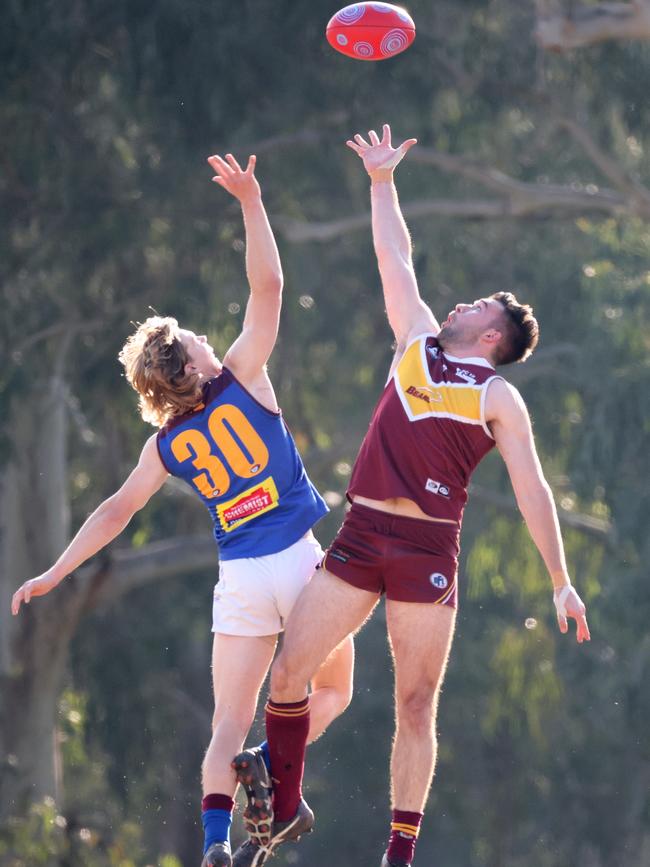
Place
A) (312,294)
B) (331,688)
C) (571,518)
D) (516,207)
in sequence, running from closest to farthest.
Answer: (331,688) < (516,207) < (571,518) < (312,294)

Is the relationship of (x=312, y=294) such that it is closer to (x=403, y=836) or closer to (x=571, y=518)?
(x=571, y=518)

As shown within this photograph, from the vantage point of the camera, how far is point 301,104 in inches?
680

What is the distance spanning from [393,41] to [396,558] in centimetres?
270

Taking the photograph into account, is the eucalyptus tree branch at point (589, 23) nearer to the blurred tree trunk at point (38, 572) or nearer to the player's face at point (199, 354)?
the blurred tree trunk at point (38, 572)

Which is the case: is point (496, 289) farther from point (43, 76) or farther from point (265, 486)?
point (265, 486)

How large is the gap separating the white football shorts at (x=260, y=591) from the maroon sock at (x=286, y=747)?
1.04 ft

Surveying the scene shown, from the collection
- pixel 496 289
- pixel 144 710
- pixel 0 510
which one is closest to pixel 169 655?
pixel 144 710

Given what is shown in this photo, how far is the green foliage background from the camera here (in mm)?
16938

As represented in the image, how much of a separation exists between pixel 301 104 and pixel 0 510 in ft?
16.8

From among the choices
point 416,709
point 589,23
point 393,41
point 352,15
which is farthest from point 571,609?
point 589,23

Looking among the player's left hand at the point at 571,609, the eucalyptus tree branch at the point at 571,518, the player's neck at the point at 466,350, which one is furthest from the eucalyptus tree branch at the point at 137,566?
the player's left hand at the point at 571,609

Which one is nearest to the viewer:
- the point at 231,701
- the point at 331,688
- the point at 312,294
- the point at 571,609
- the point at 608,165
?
the point at 571,609

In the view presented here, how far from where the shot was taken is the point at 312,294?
797 inches

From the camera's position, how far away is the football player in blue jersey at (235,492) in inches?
265
